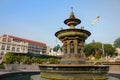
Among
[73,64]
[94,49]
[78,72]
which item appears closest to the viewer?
[78,72]

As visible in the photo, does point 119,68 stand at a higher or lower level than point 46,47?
lower

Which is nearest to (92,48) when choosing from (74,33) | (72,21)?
(72,21)

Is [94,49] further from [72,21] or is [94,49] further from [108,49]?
[72,21]

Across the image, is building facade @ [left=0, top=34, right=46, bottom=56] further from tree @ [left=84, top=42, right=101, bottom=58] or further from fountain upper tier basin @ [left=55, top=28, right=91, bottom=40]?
fountain upper tier basin @ [left=55, top=28, right=91, bottom=40]

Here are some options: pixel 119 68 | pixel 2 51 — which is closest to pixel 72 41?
pixel 119 68

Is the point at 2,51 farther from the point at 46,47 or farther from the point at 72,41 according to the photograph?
the point at 72,41

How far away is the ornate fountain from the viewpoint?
10141mm

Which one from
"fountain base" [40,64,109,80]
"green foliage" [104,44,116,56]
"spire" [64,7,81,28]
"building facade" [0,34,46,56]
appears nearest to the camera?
"fountain base" [40,64,109,80]

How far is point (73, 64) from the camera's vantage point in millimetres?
12508

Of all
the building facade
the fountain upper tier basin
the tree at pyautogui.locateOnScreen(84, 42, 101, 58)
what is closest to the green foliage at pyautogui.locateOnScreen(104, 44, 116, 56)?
the tree at pyautogui.locateOnScreen(84, 42, 101, 58)

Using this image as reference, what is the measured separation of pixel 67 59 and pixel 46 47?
107 meters

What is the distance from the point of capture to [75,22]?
15.2 metres

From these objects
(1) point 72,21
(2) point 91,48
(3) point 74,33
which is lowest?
(3) point 74,33

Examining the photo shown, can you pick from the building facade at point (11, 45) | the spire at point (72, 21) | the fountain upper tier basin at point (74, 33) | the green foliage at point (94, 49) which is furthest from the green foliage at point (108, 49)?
the fountain upper tier basin at point (74, 33)
